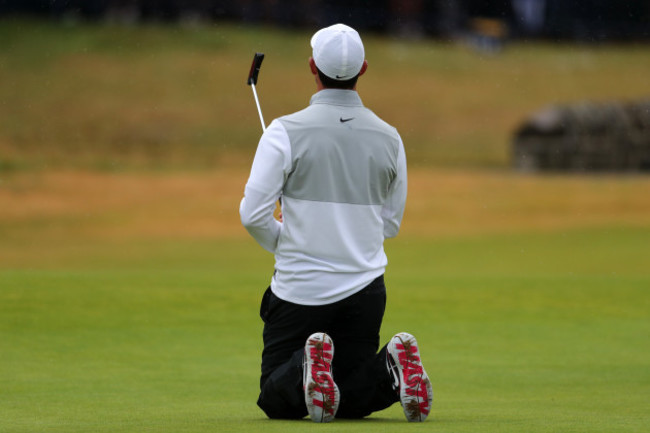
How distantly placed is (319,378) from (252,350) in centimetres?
324

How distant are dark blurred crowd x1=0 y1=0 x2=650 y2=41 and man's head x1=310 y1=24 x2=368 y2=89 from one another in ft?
127

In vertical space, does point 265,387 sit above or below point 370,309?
below

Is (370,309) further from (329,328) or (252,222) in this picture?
(252,222)

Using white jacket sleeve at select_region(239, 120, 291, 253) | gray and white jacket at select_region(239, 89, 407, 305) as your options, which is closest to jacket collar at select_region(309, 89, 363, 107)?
gray and white jacket at select_region(239, 89, 407, 305)

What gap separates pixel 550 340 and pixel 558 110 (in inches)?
886

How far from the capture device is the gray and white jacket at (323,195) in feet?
15.4

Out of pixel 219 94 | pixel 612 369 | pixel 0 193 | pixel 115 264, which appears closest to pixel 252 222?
pixel 612 369

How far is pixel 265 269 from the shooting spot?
15.1 m

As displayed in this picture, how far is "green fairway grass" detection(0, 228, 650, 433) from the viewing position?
4.93m

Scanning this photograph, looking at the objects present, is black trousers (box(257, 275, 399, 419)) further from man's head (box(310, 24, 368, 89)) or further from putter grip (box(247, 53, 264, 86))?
putter grip (box(247, 53, 264, 86))

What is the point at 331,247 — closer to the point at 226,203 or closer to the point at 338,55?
the point at 338,55

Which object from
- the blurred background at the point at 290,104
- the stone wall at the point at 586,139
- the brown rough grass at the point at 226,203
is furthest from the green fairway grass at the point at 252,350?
the stone wall at the point at 586,139

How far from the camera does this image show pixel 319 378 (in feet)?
15.2

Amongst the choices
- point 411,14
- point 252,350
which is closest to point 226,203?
point 252,350
